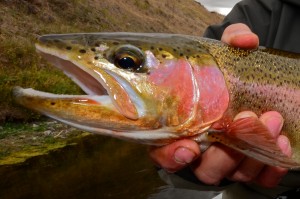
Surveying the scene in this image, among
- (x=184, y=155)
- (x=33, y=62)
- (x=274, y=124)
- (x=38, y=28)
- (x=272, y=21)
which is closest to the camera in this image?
(x=184, y=155)

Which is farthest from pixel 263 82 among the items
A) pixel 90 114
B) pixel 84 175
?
pixel 84 175

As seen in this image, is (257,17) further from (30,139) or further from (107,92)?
(30,139)

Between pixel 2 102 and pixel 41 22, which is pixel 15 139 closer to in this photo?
pixel 2 102

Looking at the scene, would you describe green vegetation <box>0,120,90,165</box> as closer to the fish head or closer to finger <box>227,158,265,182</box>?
finger <box>227,158,265,182</box>

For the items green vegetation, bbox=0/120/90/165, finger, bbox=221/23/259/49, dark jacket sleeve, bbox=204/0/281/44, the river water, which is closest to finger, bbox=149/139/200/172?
finger, bbox=221/23/259/49

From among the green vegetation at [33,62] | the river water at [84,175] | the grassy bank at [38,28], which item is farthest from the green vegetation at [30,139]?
the grassy bank at [38,28]

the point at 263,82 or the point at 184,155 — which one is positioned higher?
the point at 263,82

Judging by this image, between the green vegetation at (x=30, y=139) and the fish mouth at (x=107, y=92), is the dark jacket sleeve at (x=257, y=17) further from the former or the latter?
the green vegetation at (x=30, y=139)
